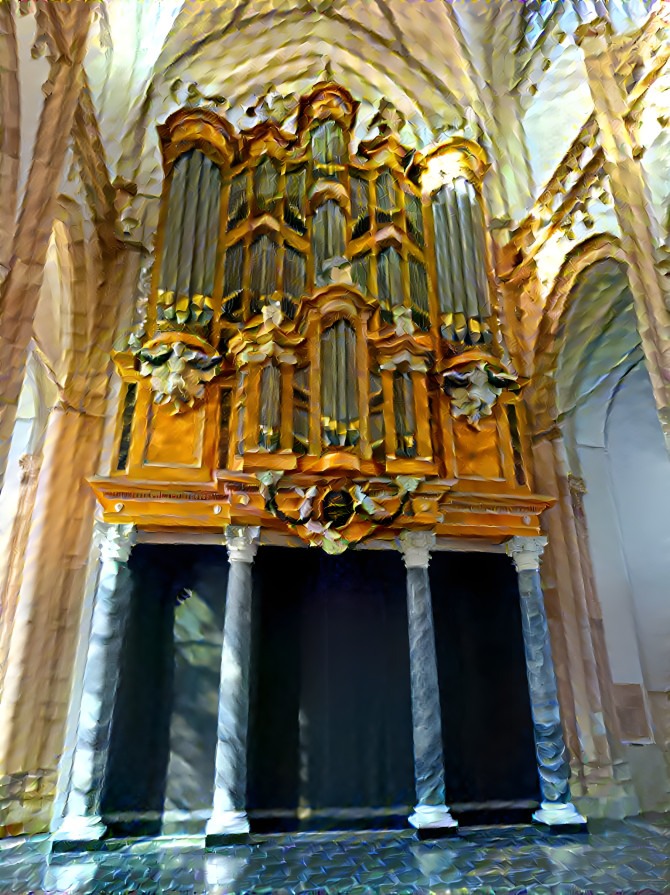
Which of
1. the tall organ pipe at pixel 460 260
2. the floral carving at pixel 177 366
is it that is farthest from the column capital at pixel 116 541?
the tall organ pipe at pixel 460 260

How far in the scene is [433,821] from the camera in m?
6.21

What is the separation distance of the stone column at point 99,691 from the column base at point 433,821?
2935 mm

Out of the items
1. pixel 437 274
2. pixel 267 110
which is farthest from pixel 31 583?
pixel 267 110

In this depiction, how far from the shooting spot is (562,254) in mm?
8320

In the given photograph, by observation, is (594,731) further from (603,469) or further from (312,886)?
(312,886)

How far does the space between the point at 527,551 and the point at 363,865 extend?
3637 millimetres

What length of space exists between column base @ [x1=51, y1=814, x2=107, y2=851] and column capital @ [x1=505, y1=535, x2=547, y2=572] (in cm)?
496

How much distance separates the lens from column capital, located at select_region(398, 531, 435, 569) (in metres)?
7.11

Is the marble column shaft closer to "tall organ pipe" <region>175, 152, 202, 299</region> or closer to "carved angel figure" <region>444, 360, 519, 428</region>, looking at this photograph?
"carved angel figure" <region>444, 360, 519, 428</region>

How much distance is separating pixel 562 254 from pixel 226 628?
617cm

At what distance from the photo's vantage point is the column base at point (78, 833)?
5.70 metres

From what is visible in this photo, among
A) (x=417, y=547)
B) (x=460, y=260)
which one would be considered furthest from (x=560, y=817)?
(x=460, y=260)

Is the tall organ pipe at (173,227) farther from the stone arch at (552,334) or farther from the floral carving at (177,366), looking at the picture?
the stone arch at (552,334)

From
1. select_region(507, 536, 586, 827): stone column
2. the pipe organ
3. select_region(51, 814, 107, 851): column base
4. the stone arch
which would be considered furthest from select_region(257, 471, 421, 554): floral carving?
select_region(51, 814, 107, 851): column base
